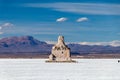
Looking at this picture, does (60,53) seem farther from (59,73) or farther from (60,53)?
(59,73)

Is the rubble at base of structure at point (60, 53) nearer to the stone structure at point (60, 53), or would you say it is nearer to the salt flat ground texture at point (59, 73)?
the stone structure at point (60, 53)

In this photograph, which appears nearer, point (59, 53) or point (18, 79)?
point (18, 79)

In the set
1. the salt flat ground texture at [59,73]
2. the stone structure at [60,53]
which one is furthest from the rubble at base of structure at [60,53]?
the salt flat ground texture at [59,73]

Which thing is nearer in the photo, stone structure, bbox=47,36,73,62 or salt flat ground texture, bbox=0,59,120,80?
salt flat ground texture, bbox=0,59,120,80

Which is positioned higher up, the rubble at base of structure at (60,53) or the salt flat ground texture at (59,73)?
the rubble at base of structure at (60,53)

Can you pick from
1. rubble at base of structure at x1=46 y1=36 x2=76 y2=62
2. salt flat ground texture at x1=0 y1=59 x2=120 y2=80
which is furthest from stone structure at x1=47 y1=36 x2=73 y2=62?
salt flat ground texture at x1=0 y1=59 x2=120 y2=80

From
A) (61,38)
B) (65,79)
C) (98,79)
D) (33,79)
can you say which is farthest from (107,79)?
(61,38)

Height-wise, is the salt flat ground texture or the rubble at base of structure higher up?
the rubble at base of structure

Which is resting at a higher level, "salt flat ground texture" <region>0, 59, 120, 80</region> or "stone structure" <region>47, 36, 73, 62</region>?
"stone structure" <region>47, 36, 73, 62</region>

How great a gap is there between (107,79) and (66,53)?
199 ft

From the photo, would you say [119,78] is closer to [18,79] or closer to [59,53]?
[18,79]

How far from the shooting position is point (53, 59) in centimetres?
10469

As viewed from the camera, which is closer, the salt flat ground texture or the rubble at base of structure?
the salt flat ground texture

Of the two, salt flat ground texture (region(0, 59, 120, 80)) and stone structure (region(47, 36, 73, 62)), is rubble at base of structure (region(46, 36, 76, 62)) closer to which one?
stone structure (region(47, 36, 73, 62))
